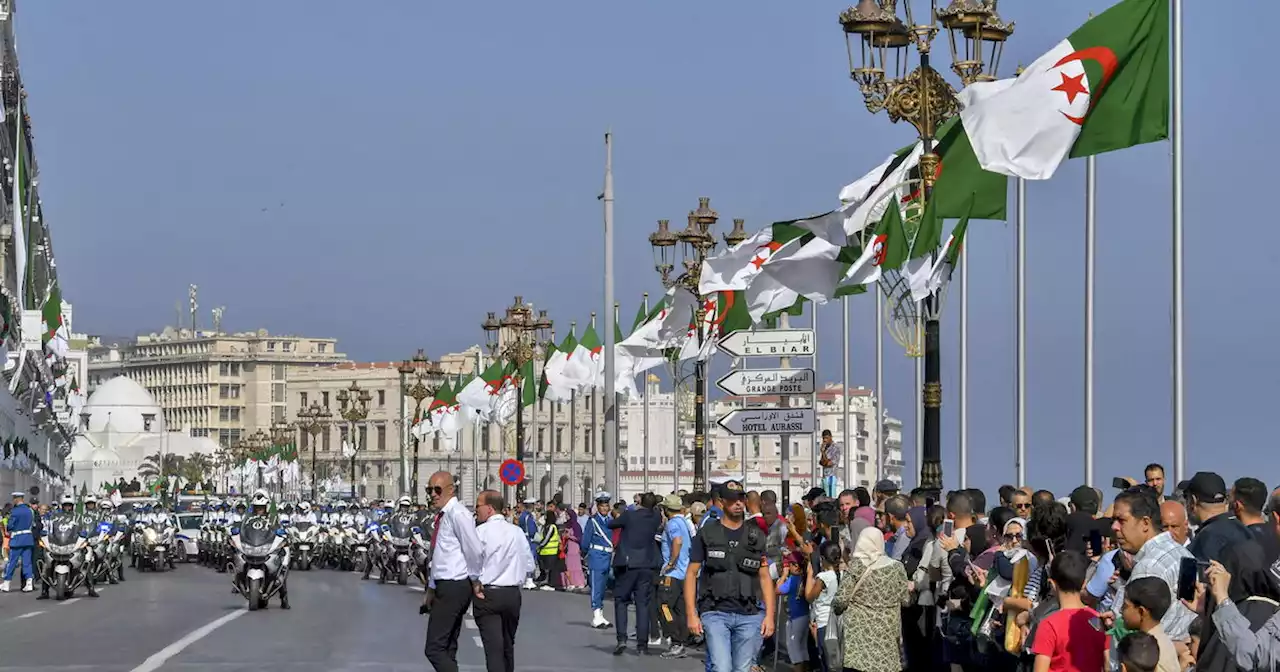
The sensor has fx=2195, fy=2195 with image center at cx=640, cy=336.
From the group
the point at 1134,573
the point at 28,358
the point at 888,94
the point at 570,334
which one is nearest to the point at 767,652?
the point at 888,94

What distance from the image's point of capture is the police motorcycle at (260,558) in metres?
30.7

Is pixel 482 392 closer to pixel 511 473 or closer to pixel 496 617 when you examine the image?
pixel 511 473

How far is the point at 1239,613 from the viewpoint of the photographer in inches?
377

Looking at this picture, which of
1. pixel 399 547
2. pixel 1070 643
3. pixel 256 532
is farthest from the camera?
pixel 399 547

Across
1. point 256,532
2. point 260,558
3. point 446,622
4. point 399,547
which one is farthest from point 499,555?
point 399,547

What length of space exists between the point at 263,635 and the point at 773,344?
→ 7171 mm

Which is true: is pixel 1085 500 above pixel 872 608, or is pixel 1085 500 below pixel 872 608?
above

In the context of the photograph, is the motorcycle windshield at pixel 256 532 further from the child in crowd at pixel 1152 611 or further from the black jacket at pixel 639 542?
the child in crowd at pixel 1152 611

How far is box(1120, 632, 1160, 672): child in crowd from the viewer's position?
8.99m

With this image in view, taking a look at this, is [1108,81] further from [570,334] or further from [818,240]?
[570,334]

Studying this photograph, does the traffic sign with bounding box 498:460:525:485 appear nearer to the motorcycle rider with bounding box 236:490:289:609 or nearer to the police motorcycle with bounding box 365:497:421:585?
the police motorcycle with bounding box 365:497:421:585

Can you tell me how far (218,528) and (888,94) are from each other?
3487 cm

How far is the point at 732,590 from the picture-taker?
15070mm

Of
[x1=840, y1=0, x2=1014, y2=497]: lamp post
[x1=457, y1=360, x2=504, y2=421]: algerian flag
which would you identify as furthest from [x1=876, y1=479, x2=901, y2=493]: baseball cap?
[x1=457, y1=360, x2=504, y2=421]: algerian flag
